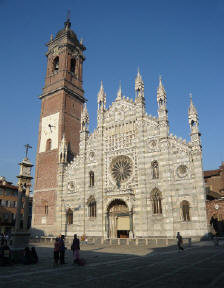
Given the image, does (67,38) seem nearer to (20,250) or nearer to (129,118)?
(129,118)

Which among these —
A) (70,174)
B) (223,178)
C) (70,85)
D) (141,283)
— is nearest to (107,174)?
(70,174)

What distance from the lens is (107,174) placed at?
35.8 m

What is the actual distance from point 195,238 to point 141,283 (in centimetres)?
2030

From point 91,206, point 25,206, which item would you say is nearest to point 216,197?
point 91,206

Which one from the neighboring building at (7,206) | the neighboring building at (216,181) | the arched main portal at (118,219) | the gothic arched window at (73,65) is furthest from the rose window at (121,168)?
the neighboring building at (7,206)

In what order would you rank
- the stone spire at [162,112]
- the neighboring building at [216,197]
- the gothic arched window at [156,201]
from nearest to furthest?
1. the gothic arched window at [156,201]
2. the stone spire at [162,112]
3. the neighboring building at [216,197]

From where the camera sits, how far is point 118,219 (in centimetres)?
3369

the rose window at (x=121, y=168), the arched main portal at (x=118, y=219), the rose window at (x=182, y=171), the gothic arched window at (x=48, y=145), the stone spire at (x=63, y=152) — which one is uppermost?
the gothic arched window at (x=48, y=145)

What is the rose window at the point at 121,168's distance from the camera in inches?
1342

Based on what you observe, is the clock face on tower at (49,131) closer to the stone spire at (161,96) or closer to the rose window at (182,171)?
the stone spire at (161,96)

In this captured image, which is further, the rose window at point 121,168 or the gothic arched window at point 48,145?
the gothic arched window at point 48,145

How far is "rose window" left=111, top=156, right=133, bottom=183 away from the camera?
34.1m

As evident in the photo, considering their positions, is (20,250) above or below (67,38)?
below

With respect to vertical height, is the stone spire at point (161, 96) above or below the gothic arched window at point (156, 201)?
above
